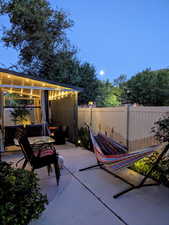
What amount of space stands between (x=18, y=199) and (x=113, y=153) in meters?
2.22

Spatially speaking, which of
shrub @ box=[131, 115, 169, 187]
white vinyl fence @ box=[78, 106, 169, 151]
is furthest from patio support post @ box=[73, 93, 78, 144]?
shrub @ box=[131, 115, 169, 187]

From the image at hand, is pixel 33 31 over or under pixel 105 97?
over

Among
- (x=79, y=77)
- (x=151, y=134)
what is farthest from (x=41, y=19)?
(x=151, y=134)

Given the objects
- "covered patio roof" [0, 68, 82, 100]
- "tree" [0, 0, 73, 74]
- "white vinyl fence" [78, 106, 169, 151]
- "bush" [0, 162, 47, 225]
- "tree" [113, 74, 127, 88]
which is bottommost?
"bush" [0, 162, 47, 225]

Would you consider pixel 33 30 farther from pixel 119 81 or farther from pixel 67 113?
pixel 119 81

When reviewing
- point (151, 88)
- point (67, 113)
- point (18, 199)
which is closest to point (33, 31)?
point (67, 113)

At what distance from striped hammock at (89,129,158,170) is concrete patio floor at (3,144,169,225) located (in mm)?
406

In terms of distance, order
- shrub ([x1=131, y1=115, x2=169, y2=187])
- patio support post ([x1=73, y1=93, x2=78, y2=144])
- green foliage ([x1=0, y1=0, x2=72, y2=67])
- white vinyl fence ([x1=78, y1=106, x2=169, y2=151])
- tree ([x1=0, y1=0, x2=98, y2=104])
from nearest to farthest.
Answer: shrub ([x1=131, y1=115, x2=169, y2=187]) → white vinyl fence ([x1=78, y1=106, x2=169, y2=151]) → patio support post ([x1=73, y1=93, x2=78, y2=144]) → green foliage ([x1=0, y1=0, x2=72, y2=67]) → tree ([x1=0, y1=0, x2=98, y2=104])

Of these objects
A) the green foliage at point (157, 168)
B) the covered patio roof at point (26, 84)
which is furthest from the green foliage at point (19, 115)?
the green foliage at point (157, 168)

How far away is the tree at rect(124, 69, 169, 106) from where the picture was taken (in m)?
13.8

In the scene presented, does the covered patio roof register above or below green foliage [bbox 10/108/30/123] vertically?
above

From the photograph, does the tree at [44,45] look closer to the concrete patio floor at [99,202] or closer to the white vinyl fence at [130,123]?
the white vinyl fence at [130,123]

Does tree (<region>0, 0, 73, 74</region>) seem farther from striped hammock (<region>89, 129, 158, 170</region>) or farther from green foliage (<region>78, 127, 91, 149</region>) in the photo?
striped hammock (<region>89, 129, 158, 170</region>)

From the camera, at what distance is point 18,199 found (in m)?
1.65
